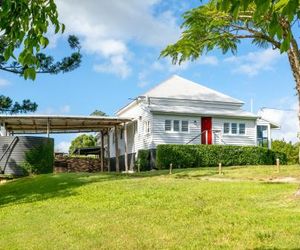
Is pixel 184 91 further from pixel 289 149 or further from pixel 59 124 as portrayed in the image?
pixel 289 149

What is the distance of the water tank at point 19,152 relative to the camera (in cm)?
3214

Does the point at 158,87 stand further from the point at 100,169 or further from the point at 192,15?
the point at 192,15

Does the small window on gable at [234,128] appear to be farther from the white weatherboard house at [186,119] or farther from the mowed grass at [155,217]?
the mowed grass at [155,217]

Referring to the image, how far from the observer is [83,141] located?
6900 cm

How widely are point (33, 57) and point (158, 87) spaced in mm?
34585

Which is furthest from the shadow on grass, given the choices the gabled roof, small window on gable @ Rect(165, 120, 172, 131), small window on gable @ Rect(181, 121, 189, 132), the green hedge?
the gabled roof

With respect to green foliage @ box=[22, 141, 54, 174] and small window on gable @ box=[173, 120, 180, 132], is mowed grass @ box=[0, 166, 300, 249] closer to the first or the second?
green foliage @ box=[22, 141, 54, 174]

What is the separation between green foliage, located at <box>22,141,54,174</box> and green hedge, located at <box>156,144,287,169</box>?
722 cm

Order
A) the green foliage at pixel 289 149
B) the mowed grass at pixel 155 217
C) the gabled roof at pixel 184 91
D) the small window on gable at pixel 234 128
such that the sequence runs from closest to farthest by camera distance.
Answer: the mowed grass at pixel 155 217 < the small window on gable at pixel 234 128 < the gabled roof at pixel 184 91 < the green foliage at pixel 289 149

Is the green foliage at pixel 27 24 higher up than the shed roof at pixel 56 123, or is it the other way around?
the shed roof at pixel 56 123

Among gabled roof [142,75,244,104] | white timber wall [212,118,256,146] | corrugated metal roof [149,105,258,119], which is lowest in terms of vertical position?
white timber wall [212,118,256,146]

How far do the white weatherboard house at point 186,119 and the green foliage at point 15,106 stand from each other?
9931 millimetres

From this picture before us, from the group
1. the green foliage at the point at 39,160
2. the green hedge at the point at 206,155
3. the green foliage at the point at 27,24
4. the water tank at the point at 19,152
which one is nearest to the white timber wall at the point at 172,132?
the green hedge at the point at 206,155

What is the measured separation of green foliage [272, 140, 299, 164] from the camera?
4503cm
